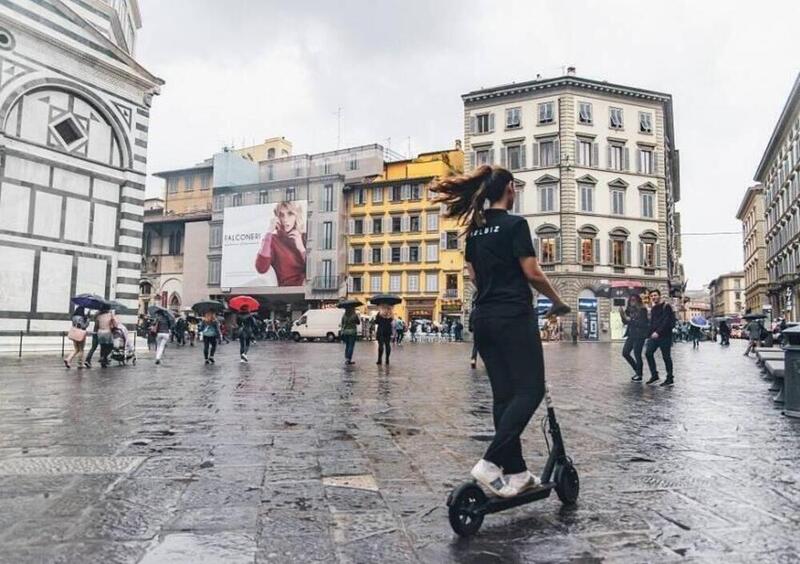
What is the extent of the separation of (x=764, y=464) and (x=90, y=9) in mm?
24046

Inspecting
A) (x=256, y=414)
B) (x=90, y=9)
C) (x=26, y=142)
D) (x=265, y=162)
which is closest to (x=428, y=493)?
(x=256, y=414)

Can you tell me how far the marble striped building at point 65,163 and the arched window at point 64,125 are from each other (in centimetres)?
3

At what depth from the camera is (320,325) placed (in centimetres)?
4522

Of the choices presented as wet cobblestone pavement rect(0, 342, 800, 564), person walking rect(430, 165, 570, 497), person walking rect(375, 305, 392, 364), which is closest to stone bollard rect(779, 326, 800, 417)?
wet cobblestone pavement rect(0, 342, 800, 564)

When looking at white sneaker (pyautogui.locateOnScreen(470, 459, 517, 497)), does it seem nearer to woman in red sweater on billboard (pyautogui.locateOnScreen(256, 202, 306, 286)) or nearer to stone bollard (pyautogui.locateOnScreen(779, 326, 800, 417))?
stone bollard (pyautogui.locateOnScreen(779, 326, 800, 417))

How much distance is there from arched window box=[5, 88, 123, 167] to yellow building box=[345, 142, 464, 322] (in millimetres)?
31016

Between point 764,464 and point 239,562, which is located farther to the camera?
point 764,464

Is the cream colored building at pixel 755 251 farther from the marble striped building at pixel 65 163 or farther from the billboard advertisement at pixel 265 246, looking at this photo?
the marble striped building at pixel 65 163

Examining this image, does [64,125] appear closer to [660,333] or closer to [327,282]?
[660,333]

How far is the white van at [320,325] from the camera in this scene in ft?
147

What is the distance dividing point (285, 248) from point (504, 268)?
53456 mm

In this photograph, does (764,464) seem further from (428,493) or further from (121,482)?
(121,482)

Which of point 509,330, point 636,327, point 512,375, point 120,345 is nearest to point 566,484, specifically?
point 512,375

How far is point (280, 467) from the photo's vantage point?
428 centimetres
